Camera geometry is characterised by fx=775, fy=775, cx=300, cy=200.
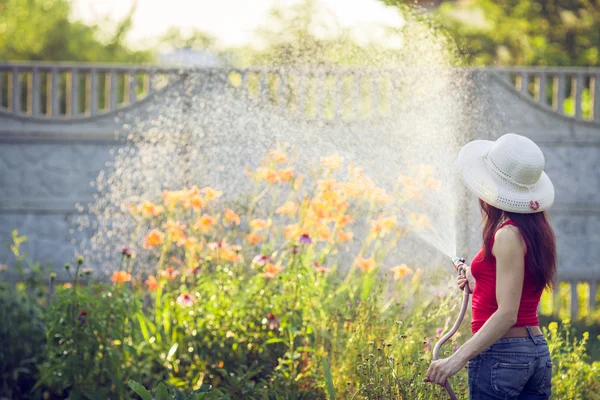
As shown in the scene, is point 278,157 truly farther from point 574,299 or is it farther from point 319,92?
point 574,299

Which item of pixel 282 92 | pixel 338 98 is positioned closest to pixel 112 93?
pixel 282 92

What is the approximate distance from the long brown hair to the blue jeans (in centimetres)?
19

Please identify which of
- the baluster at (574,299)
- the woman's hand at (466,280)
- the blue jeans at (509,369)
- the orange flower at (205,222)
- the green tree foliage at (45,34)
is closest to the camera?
the blue jeans at (509,369)

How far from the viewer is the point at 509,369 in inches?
91.7

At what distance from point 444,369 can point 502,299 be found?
0.27m

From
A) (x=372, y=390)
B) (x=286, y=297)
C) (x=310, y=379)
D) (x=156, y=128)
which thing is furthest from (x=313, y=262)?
(x=156, y=128)

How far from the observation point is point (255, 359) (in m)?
3.88

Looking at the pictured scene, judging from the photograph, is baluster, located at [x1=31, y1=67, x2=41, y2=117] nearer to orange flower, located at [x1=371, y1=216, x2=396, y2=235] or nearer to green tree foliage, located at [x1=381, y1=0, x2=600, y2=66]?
orange flower, located at [x1=371, y1=216, x2=396, y2=235]

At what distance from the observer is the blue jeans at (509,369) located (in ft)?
7.64

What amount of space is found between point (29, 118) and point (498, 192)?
5479mm

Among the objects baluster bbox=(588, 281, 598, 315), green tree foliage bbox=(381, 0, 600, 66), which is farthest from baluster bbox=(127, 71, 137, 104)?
green tree foliage bbox=(381, 0, 600, 66)

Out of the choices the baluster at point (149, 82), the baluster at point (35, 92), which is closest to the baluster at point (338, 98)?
the baluster at point (149, 82)

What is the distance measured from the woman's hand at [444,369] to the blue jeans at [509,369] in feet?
0.41

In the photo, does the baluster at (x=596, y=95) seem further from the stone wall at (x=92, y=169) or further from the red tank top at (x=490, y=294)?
the red tank top at (x=490, y=294)
